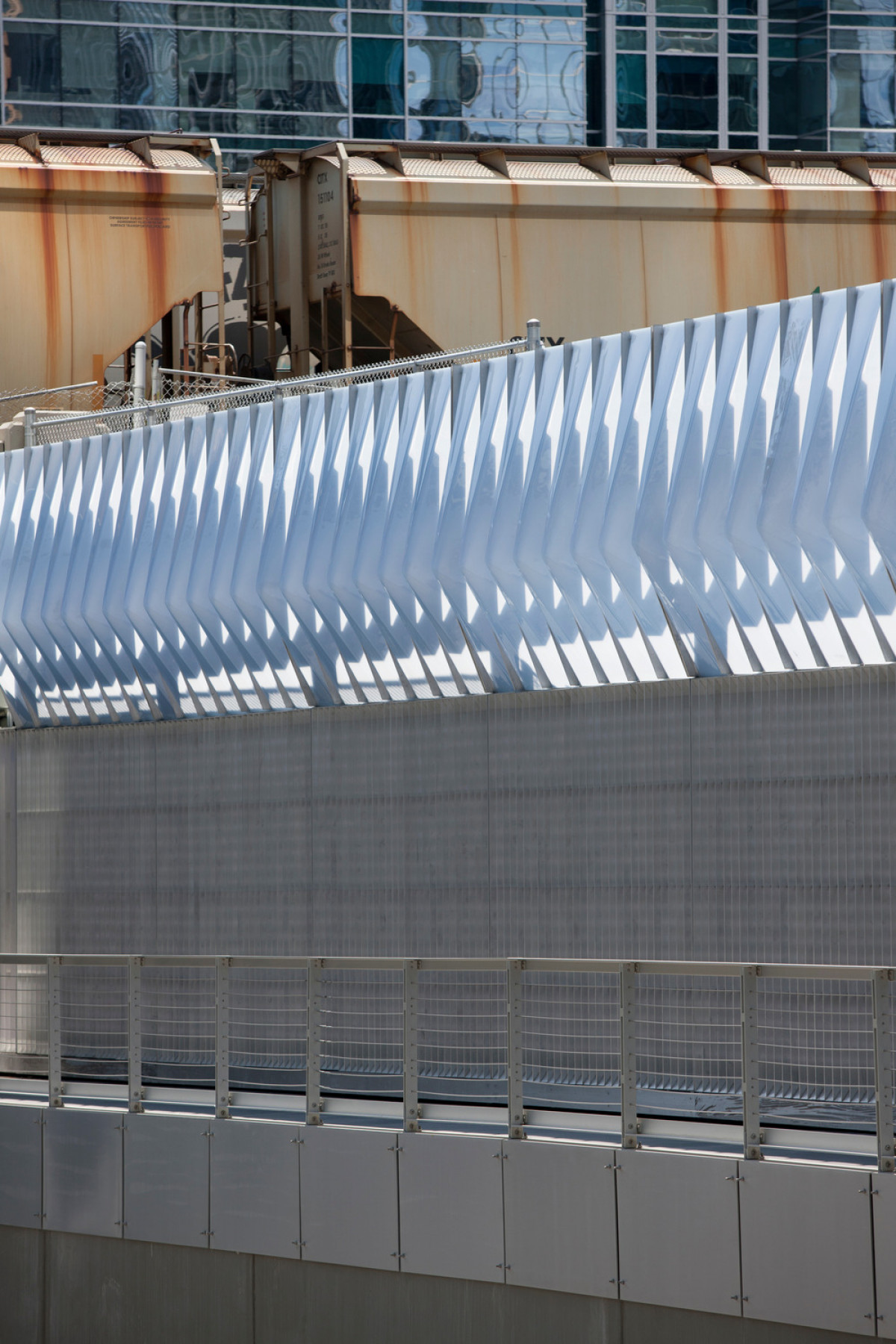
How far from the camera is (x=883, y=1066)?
26.7 feet

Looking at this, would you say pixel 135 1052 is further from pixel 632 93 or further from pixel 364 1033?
pixel 632 93

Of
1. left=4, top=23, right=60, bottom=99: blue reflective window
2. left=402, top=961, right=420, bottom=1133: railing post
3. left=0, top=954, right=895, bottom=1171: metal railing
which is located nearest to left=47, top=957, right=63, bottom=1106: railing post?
left=0, top=954, right=895, bottom=1171: metal railing

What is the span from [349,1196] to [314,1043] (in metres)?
0.94

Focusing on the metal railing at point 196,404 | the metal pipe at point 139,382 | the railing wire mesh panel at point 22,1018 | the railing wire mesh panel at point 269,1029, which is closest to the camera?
the railing wire mesh panel at point 269,1029

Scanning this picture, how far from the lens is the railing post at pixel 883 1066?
26.5 feet

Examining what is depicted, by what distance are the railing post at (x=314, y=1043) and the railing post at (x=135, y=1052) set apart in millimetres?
1524

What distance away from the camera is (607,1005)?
32.5ft

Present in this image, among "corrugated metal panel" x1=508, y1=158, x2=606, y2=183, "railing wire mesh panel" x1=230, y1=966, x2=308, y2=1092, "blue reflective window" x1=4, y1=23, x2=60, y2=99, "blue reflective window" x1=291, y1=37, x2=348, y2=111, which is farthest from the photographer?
"blue reflective window" x1=291, y1=37, x2=348, y2=111

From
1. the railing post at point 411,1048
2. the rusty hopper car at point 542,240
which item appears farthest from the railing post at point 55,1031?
the rusty hopper car at point 542,240

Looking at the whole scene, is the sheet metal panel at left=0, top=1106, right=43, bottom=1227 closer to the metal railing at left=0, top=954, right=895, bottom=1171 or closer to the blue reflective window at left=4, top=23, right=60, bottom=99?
the metal railing at left=0, top=954, right=895, bottom=1171

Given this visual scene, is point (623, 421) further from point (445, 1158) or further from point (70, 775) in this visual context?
point (70, 775)

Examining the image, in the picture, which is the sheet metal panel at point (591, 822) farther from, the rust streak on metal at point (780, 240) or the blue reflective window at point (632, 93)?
the blue reflective window at point (632, 93)

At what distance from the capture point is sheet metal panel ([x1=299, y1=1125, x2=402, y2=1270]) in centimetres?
1038

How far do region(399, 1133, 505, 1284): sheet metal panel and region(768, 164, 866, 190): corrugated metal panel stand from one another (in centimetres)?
1618
